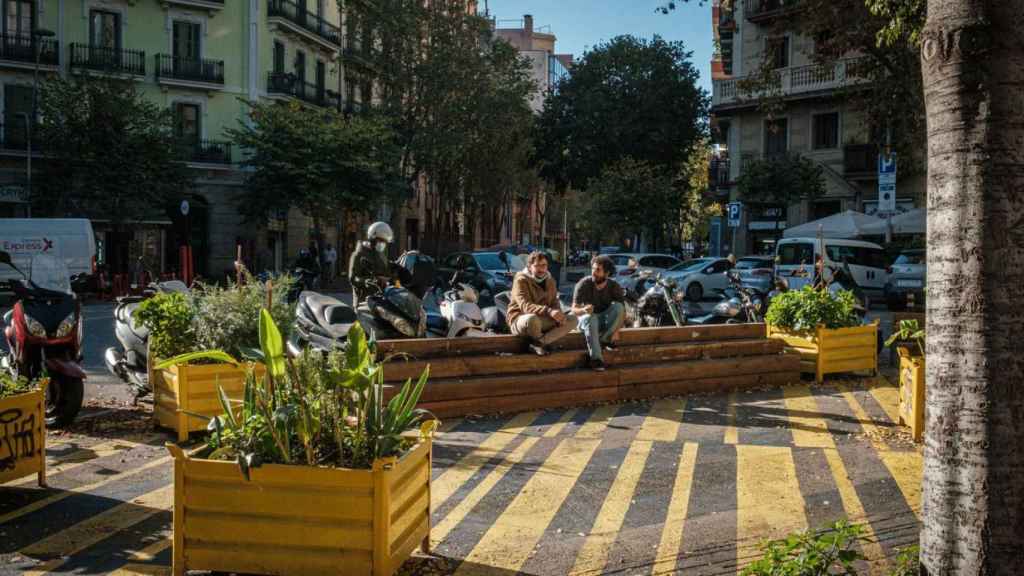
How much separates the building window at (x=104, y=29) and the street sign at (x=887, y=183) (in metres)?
29.4

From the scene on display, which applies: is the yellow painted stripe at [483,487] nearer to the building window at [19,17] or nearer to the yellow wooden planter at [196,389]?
the yellow wooden planter at [196,389]

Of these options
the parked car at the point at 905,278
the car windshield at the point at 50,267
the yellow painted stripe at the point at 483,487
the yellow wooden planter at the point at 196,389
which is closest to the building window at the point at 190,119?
the car windshield at the point at 50,267

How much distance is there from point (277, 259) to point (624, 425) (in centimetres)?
Answer: 3541

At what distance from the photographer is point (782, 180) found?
112ft

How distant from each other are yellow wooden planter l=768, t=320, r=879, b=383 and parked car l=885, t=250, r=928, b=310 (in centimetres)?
1380

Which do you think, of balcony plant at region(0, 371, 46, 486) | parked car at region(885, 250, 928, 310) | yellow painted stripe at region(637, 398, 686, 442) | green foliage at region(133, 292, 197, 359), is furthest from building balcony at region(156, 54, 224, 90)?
balcony plant at region(0, 371, 46, 486)

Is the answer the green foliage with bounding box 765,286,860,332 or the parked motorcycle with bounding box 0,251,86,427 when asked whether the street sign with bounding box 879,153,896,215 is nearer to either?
the green foliage with bounding box 765,286,860,332

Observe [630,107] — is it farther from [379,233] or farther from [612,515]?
[612,515]

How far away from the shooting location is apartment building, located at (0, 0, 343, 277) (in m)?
34.3

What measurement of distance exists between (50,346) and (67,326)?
207mm

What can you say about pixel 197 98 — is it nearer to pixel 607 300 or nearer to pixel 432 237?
pixel 432 237

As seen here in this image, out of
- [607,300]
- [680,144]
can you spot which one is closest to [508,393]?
[607,300]

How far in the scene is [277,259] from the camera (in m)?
41.8

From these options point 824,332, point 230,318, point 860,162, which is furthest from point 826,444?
point 860,162
